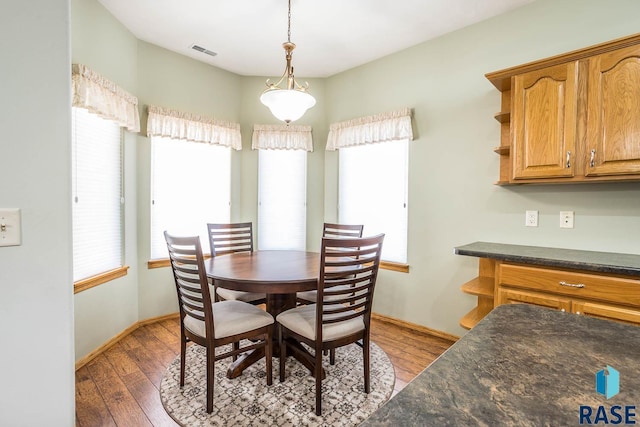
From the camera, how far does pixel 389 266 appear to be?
318 centimetres

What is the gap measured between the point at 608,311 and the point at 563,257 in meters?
0.34

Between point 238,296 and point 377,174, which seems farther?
point 377,174

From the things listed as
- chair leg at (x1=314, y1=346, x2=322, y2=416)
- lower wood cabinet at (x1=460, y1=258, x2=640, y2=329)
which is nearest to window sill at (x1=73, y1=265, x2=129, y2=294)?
chair leg at (x1=314, y1=346, x2=322, y2=416)

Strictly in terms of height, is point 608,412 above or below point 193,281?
above

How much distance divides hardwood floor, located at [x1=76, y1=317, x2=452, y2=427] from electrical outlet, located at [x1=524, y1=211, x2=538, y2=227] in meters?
1.20

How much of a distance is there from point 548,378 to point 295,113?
2.07m

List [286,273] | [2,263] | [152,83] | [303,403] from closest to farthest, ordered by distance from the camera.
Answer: [2,263] → [303,403] → [286,273] → [152,83]

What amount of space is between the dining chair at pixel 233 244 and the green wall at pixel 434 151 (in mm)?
609

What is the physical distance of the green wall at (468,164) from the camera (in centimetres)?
209

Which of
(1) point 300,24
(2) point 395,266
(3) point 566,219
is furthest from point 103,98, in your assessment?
(3) point 566,219

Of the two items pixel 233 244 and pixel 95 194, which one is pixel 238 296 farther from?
pixel 95 194

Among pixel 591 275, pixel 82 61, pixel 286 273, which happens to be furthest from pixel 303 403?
pixel 82 61

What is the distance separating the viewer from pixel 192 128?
127 inches

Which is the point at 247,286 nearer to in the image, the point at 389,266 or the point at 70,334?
the point at 70,334
